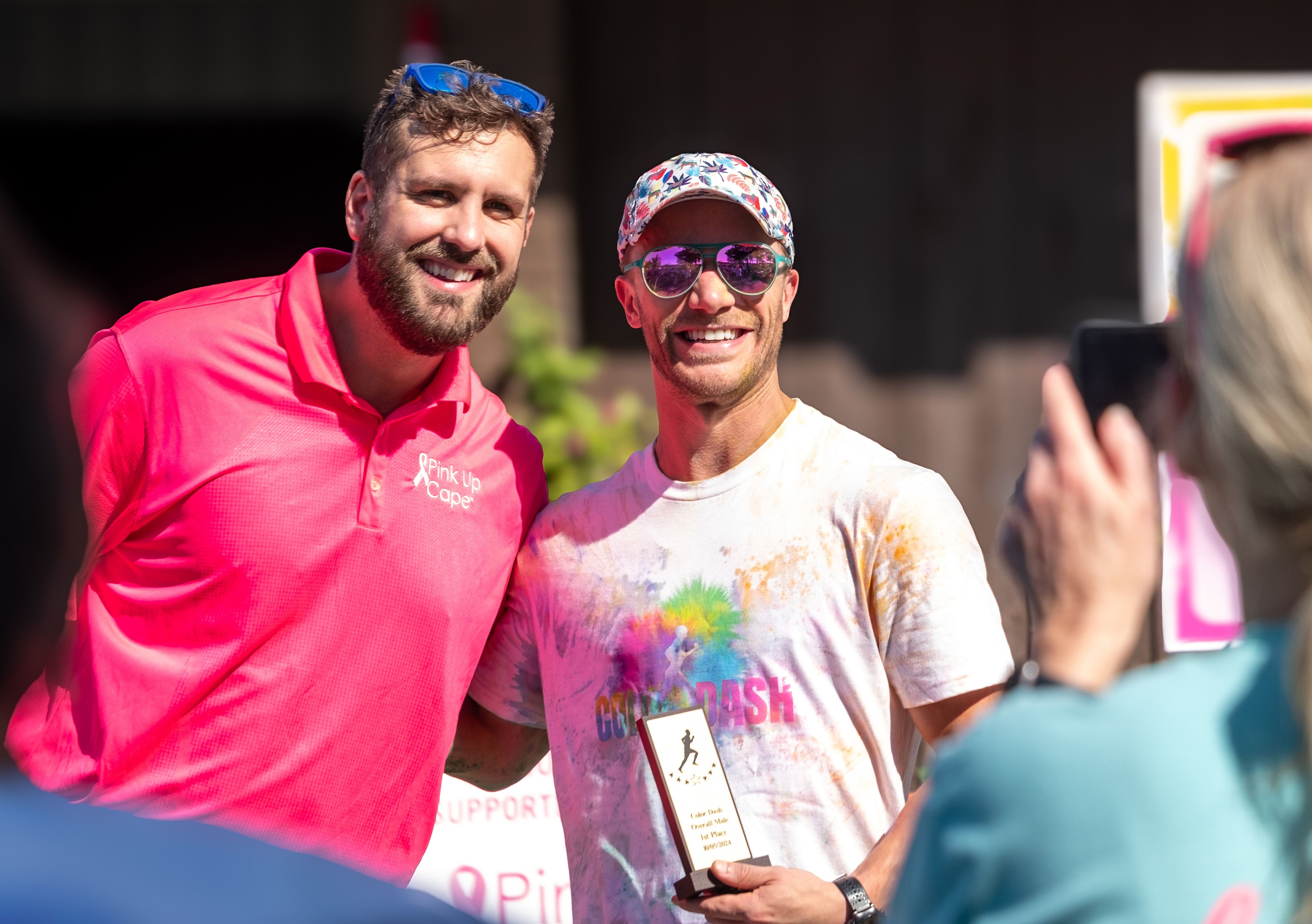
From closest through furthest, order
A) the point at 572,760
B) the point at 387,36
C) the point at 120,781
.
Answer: the point at 120,781 < the point at 572,760 < the point at 387,36

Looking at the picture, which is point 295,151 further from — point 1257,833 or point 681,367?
point 1257,833

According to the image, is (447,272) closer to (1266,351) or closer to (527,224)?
(527,224)

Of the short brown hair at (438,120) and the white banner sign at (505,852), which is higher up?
the short brown hair at (438,120)

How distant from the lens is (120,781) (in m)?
2.36

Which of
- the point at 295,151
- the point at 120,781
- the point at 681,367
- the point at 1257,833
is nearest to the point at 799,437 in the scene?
the point at 681,367

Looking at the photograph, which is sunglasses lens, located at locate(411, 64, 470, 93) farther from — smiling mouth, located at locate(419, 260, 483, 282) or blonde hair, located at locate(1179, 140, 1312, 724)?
blonde hair, located at locate(1179, 140, 1312, 724)

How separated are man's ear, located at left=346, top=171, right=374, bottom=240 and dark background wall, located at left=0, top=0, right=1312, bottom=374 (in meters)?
2.39

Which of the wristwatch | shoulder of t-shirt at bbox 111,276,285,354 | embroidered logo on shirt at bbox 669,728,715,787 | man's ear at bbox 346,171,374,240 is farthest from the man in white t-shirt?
shoulder of t-shirt at bbox 111,276,285,354

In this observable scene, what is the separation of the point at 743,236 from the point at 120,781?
1.54 meters

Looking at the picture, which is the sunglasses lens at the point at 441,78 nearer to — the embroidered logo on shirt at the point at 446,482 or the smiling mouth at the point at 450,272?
the smiling mouth at the point at 450,272

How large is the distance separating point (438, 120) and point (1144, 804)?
6.76ft

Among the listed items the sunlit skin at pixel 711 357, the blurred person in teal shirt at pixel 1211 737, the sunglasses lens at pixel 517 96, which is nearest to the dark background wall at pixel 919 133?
the sunglasses lens at pixel 517 96

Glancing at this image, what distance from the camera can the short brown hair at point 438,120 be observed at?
2.71 m

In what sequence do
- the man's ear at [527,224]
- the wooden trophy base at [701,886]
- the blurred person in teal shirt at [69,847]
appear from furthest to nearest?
the man's ear at [527,224] < the wooden trophy base at [701,886] < the blurred person in teal shirt at [69,847]
